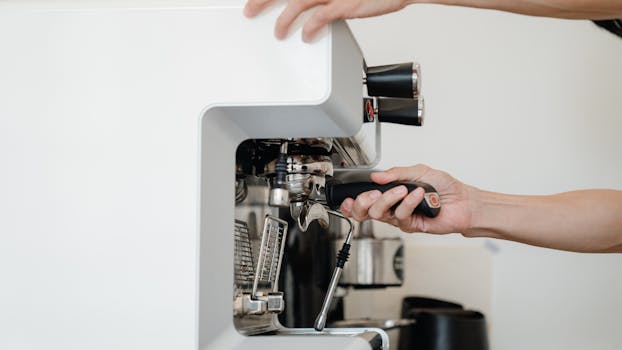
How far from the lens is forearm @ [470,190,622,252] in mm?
979

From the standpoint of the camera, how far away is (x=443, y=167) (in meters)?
1.71

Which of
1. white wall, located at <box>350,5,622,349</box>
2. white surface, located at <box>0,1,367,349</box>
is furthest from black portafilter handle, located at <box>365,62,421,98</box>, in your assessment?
white wall, located at <box>350,5,622,349</box>

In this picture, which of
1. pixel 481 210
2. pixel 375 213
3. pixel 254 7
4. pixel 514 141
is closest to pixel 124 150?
pixel 254 7

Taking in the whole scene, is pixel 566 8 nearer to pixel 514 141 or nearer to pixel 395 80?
pixel 395 80

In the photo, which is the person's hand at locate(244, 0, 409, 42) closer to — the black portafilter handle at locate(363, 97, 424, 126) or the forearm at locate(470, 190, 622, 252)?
the black portafilter handle at locate(363, 97, 424, 126)

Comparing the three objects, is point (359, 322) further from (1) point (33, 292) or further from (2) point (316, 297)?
(1) point (33, 292)

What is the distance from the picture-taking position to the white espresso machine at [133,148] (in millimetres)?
636

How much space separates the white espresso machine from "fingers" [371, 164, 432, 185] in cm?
12

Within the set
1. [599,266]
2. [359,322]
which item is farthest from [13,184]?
[599,266]

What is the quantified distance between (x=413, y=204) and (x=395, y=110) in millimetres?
128

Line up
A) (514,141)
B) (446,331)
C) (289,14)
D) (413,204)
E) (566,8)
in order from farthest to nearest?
(514,141), (446,331), (566,8), (413,204), (289,14)

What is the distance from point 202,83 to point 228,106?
3 centimetres

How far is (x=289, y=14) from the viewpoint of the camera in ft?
2.06

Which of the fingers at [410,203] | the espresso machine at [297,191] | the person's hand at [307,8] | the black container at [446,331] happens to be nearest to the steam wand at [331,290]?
the espresso machine at [297,191]
